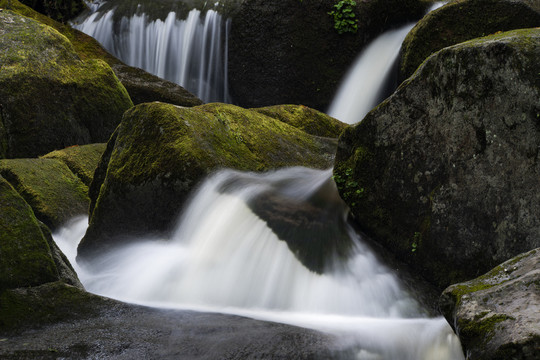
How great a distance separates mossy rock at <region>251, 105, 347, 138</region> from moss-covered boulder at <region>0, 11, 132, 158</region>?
283 centimetres

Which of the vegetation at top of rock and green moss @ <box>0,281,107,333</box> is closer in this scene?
green moss @ <box>0,281,107,333</box>

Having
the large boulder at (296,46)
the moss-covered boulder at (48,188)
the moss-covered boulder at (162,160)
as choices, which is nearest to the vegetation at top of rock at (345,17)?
the large boulder at (296,46)

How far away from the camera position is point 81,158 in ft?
24.9

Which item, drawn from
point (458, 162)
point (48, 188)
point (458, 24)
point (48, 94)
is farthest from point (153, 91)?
point (458, 162)

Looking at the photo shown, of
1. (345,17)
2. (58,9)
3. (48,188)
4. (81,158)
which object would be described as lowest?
(48,188)

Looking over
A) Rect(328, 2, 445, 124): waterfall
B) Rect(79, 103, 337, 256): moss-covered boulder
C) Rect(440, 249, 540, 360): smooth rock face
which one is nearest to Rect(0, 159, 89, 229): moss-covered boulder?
Rect(79, 103, 337, 256): moss-covered boulder

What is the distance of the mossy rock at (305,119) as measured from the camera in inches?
301

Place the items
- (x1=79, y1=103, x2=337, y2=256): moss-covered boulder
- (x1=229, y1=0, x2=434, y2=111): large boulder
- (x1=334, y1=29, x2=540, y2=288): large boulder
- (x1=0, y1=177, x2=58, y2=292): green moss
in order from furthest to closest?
(x1=229, y1=0, x2=434, y2=111): large boulder
(x1=79, y1=103, x2=337, y2=256): moss-covered boulder
(x1=334, y1=29, x2=540, y2=288): large boulder
(x1=0, y1=177, x2=58, y2=292): green moss

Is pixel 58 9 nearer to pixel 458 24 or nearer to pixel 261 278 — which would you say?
pixel 458 24

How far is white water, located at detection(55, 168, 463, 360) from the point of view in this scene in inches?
141

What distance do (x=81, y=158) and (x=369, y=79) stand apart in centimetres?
559

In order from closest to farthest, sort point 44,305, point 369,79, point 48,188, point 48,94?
point 44,305 < point 48,188 < point 48,94 < point 369,79

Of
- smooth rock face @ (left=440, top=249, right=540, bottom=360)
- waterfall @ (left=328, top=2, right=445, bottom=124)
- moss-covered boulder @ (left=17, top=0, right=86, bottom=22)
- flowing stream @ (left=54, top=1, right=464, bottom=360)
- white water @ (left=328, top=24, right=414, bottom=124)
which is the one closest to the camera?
smooth rock face @ (left=440, top=249, right=540, bottom=360)

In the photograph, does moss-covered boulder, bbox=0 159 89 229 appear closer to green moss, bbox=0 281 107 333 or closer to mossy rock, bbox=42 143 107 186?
mossy rock, bbox=42 143 107 186
